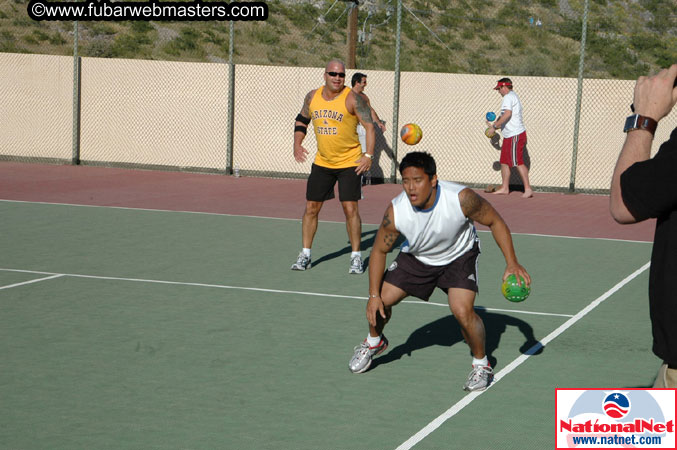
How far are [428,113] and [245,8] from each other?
310 inches

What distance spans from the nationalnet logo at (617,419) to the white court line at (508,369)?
1.25 m

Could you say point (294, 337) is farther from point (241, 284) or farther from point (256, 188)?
point (256, 188)

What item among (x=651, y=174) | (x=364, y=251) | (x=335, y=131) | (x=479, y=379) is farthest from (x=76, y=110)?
(x=651, y=174)

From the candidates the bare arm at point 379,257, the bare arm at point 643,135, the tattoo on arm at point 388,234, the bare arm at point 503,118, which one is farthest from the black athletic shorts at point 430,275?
the bare arm at point 503,118

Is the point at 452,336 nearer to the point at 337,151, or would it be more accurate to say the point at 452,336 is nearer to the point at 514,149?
the point at 337,151

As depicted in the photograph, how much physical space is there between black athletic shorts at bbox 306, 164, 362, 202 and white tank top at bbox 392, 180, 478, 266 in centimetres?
405

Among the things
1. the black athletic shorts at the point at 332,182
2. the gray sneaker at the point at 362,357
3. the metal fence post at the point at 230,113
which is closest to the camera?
the gray sneaker at the point at 362,357

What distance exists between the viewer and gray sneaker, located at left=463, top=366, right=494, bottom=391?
628cm

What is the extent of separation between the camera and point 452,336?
7.76 m

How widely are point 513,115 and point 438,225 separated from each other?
11.6 m

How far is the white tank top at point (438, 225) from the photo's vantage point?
248 inches

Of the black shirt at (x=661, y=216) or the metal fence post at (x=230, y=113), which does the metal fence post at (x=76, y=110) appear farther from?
the black shirt at (x=661, y=216)

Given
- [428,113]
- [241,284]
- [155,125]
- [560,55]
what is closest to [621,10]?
[560,55]

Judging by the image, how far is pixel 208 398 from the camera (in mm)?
6082
